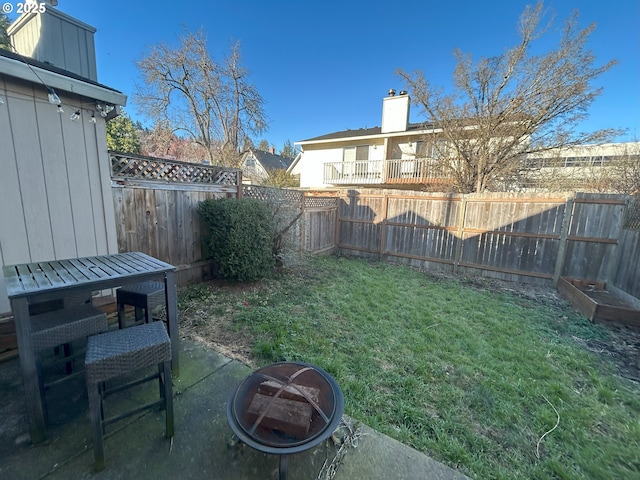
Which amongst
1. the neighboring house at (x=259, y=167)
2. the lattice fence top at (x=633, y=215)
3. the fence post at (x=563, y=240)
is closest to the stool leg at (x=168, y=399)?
the lattice fence top at (x=633, y=215)

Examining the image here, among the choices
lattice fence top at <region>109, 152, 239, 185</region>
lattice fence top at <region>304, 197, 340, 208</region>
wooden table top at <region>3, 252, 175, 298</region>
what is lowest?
wooden table top at <region>3, 252, 175, 298</region>

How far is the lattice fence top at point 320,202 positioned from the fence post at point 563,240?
5288mm

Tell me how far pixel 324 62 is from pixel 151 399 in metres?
12.7

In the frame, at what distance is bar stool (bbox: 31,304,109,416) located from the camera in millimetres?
1629

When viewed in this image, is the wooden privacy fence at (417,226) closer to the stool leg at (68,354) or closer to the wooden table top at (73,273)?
the wooden table top at (73,273)

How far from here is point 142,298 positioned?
2393mm

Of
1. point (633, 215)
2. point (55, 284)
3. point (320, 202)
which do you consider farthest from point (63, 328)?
point (633, 215)

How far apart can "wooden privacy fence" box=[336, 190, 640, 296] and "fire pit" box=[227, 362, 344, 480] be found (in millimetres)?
5532

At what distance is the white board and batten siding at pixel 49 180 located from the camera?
2562mm

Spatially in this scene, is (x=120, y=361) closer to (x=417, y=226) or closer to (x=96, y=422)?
(x=96, y=422)

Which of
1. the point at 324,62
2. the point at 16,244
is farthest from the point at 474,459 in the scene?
the point at 324,62

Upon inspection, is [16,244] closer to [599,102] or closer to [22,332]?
[22,332]
